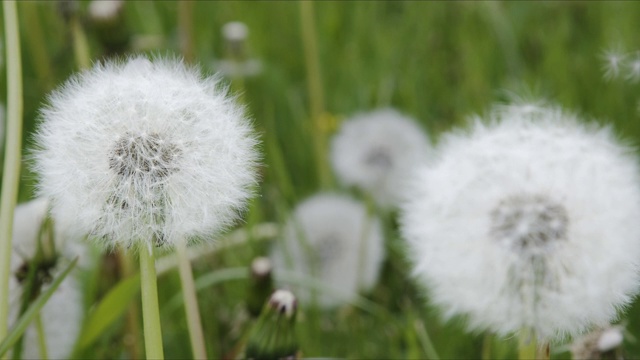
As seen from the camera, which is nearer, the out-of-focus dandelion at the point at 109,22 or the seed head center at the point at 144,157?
the seed head center at the point at 144,157

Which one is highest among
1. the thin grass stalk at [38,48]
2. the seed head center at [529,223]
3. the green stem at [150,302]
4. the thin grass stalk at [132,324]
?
the thin grass stalk at [38,48]

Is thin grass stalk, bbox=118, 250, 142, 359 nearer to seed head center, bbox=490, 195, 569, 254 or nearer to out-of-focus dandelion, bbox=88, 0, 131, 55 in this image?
out-of-focus dandelion, bbox=88, 0, 131, 55

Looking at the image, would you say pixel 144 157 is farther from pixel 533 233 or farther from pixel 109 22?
pixel 109 22

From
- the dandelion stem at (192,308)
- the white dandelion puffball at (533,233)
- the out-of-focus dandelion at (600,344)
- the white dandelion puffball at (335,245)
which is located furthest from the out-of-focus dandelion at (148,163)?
the white dandelion puffball at (335,245)

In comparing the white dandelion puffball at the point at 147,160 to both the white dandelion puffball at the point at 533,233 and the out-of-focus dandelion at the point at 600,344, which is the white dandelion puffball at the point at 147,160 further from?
the out-of-focus dandelion at the point at 600,344

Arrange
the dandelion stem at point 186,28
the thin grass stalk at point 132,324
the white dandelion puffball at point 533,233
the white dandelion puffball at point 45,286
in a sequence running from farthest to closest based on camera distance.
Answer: the dandelion stem at point 186,28 → the thin grass stalk at point 132,324 → the white dandelion puffball at point 45,286 → the white dandelion puffball at point 533,233

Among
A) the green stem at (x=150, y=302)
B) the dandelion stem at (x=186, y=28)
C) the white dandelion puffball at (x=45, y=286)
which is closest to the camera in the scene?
the green stem at (x=150, y=302)

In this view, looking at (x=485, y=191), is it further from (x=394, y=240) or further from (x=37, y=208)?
(x=394, y=240)

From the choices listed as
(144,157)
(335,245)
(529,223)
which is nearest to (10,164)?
(144,157)

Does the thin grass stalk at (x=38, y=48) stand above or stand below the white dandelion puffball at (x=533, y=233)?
above
